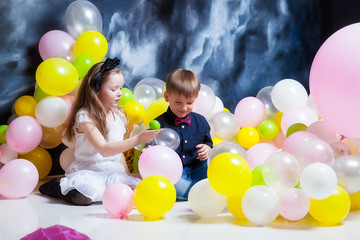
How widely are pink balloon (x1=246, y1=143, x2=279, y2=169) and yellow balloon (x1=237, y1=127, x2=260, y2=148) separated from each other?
1.04ft

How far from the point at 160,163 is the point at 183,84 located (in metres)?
0.53

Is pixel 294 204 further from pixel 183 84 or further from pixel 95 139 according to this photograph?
pixel 95 139

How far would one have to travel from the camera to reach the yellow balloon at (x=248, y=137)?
317 cm

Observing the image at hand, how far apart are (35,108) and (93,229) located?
1.21 meters

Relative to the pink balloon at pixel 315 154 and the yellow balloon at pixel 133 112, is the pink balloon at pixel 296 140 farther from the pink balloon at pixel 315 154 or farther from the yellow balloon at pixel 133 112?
the yellow balloon at pixel 133 112

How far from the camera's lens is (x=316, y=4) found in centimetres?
419

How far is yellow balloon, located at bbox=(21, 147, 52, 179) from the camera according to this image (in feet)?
9.86

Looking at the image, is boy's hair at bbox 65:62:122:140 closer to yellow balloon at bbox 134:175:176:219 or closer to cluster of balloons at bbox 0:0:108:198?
cluster of balloons at bbox 0:0:108:198

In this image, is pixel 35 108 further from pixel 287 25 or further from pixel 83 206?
pixel 287 25

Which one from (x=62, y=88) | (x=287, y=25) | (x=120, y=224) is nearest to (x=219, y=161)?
(x=120, y=224)

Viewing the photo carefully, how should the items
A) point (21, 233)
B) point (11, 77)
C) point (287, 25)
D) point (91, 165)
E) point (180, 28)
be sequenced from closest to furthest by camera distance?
point (21, 233) < point (91, 165) < point (11, 77) < point (180, 28) < point (287, 25)

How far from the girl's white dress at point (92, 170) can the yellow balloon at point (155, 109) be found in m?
0.24

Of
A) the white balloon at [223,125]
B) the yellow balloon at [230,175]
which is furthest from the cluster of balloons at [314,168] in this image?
the white balloon at [223,125]

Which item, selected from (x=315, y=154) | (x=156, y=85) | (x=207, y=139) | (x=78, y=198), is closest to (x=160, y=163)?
(x=78, y=198)
